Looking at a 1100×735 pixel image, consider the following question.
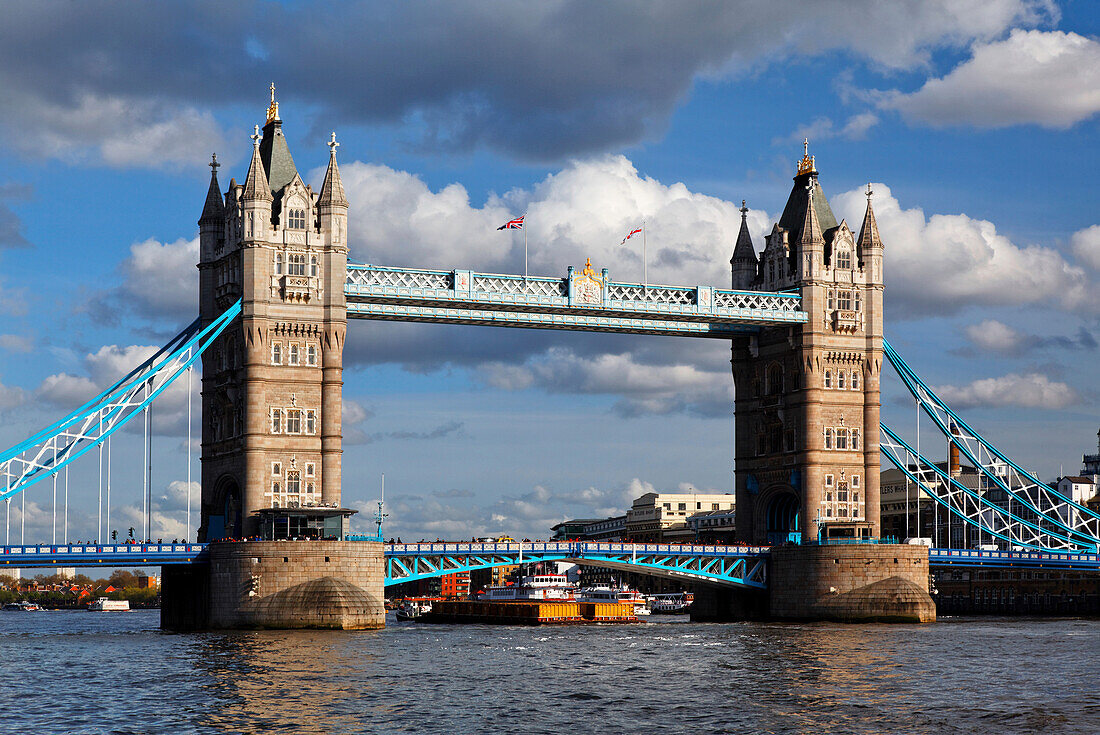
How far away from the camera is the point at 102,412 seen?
112 m

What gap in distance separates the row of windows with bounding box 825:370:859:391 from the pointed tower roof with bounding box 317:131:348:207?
1712 inches

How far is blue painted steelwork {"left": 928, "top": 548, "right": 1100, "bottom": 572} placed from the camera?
13238cm

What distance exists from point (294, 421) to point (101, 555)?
Answer: 57.1 feet

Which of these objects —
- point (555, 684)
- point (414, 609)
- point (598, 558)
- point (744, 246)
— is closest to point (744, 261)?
point (744, 246)

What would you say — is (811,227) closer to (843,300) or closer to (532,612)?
(843,300)

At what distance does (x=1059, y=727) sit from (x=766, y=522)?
269 feet

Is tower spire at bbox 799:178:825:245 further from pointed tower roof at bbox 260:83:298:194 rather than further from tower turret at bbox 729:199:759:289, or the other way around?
pointed tower roof at bbox 260:83:298:194

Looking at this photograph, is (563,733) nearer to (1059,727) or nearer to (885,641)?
(1059,727)

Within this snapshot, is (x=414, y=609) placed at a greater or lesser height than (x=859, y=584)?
lesser

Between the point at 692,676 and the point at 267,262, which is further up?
the point at 267,262

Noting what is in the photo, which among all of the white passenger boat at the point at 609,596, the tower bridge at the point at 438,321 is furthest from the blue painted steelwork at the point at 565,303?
the white passenger boat at the point at 609,596

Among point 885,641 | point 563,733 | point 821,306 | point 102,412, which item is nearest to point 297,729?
point 563,733

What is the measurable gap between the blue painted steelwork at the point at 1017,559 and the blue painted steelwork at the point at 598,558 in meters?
15.5

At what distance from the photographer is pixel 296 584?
347ft
